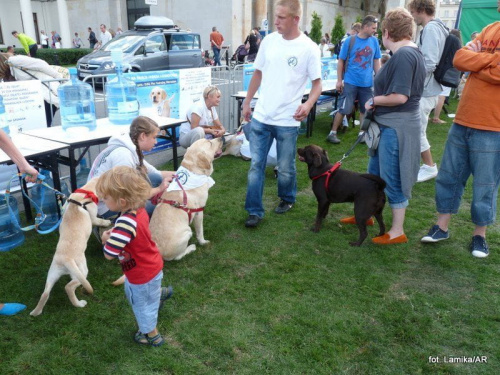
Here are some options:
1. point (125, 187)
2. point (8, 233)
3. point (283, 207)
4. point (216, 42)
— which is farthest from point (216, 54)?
point (125, 187)

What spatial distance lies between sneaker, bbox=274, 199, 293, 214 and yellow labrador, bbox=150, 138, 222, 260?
3.72ft

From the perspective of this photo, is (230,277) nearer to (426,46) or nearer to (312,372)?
(312,372)

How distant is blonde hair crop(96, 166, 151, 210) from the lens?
2.28m

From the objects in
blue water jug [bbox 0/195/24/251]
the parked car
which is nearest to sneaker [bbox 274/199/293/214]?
blue water jug [bbox 0/195/24/251]

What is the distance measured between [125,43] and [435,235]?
13.3 metres

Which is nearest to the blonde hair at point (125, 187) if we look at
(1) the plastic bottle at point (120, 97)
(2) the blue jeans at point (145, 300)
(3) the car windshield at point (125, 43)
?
(2) the blue jeans at point (145, 300)

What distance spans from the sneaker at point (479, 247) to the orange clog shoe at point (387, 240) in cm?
61

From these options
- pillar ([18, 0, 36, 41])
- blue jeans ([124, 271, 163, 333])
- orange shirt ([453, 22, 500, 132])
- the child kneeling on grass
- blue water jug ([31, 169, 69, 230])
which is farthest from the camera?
pillar ([18, 0, 36, 41])

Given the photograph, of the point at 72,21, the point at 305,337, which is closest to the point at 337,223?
the point at 305,337

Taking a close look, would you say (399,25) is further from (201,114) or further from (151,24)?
(151,24)

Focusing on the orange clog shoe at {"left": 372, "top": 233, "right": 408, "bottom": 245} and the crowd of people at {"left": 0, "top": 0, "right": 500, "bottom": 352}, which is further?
the orange clog shoe at {"left": 372, "top": 233, "right": 408, "bottom": 245}

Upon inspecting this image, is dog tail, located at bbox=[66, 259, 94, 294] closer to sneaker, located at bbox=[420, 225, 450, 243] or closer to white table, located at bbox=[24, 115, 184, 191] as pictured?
white table, located at bbox=[24, 115, 184, 191]

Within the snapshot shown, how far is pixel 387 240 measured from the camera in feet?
13.2

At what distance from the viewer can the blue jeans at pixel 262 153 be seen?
423 cm
